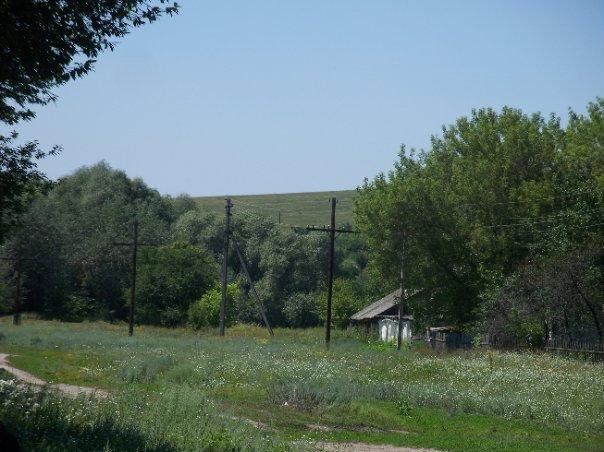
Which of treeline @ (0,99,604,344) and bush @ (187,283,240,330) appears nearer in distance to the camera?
treeline @ (0,99,604,344)

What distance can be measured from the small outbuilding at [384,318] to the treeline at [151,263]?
3.80 metres

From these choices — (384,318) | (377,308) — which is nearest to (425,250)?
(384,318)

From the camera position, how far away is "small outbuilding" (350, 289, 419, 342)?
221ft

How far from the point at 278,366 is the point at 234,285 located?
155ft

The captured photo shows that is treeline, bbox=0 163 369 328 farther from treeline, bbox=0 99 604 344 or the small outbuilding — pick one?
the small outbuilding

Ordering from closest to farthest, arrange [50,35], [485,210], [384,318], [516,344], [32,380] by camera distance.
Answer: [50,35]
[32,380]
[516,344]
[485,210]
[384,318]

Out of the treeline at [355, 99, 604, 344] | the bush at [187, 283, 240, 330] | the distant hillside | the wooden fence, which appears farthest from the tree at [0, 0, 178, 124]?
the distant hillside

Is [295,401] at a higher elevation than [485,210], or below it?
below

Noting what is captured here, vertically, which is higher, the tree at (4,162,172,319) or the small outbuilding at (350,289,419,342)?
the tree at (4,162,172,319)

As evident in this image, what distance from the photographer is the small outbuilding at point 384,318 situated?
67.5 metres

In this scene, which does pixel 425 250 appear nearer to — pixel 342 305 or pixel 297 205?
pixel 342 305

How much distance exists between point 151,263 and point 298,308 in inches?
617

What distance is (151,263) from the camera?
75500mm

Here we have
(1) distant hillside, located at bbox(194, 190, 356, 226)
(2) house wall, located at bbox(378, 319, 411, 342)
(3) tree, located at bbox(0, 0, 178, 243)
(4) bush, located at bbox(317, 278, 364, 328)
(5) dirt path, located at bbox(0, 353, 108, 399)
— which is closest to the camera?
(3) tree, located at bbox(0, 0, 178, 243)
